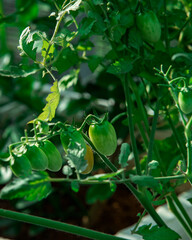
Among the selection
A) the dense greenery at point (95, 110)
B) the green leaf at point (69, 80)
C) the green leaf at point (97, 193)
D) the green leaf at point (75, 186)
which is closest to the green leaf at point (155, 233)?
the dense greenery at point (95, 110)

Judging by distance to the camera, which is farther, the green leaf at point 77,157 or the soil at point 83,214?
the soil at point 83,214

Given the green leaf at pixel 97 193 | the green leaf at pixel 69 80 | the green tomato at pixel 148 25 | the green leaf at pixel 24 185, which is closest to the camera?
the green leaf at pixel 24 185

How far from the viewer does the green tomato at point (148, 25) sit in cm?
35

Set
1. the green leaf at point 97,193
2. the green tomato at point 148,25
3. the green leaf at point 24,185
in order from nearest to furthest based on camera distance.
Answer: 1. the green leaf at point 24,185
2. the green tomato at point 148,25
3. the green leaf at point 97,193

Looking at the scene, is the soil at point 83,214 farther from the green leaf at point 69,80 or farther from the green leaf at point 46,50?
the green leaf at point 46,50

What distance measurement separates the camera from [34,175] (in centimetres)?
25

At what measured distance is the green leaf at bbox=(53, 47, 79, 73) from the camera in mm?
395

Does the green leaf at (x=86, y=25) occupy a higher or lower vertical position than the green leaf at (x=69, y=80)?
higher

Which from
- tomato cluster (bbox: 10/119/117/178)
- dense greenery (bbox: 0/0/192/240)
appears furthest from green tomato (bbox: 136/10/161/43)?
tomato cluster (bbox: 10/119/117/178)

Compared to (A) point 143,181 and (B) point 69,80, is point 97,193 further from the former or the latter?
(A) point 143,181

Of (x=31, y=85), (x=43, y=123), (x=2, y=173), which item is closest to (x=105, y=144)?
(x=43, y=123)

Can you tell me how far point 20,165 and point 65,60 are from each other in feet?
0.62

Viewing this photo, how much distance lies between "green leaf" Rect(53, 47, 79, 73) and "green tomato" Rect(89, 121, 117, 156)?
4.3 inches

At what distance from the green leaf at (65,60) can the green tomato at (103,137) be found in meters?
0.11
